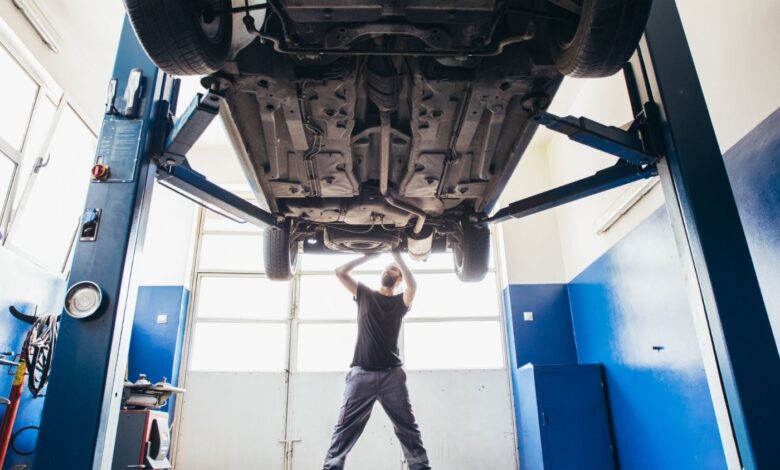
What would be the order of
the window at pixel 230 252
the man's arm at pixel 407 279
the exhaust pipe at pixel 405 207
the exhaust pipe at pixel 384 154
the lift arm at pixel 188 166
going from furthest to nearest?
the window at pixel 230 252 < the man's arm at pixel 407 279 < the exhaust pipe at pixel 405 207 < the exhaust pipe at pixel 384 154 < the lift arm at pixel 188 166

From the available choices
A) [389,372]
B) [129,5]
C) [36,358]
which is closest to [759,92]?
[389,372]

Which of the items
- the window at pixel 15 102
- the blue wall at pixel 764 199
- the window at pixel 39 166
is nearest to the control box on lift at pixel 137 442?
the window at pixel 39 166

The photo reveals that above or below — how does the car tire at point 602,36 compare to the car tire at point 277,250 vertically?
above

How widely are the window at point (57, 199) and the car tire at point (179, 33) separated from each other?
9.53 feet

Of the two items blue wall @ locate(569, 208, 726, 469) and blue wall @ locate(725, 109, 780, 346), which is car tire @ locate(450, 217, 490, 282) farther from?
blue wall @ locate(569, 208, 726, 469)

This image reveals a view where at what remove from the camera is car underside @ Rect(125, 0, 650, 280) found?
4.66 feet

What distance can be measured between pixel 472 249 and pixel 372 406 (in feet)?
3.27

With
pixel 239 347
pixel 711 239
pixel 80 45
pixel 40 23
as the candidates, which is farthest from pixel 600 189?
pixel 239 347

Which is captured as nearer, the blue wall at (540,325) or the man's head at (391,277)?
the man's head at (391,277)

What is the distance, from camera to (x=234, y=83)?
5.55 ft

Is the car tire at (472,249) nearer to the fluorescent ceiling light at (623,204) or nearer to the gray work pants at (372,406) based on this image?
the gray work pants at (372,406)

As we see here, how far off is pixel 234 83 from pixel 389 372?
166 centimetres

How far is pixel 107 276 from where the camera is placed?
1.62m

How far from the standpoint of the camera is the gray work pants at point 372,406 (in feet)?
8.11
